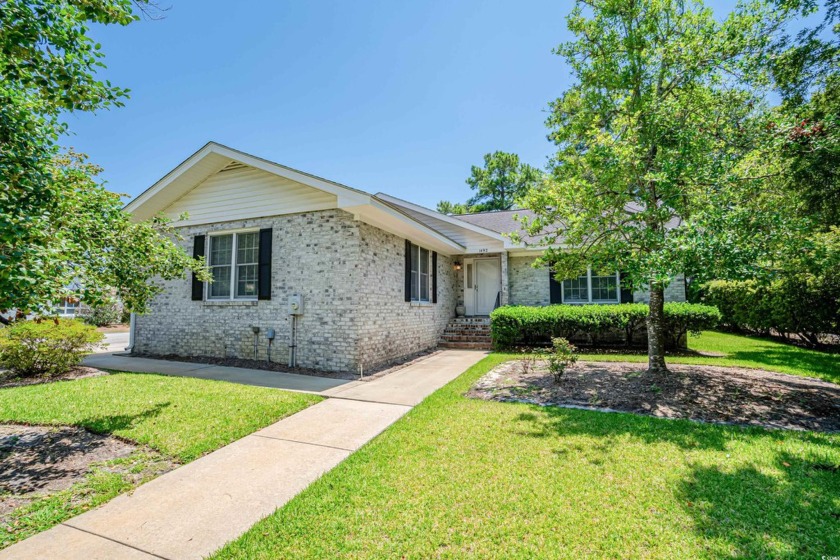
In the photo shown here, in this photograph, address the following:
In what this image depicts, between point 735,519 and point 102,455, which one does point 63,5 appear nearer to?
point 102,455

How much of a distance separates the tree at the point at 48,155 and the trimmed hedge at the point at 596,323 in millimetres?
8828

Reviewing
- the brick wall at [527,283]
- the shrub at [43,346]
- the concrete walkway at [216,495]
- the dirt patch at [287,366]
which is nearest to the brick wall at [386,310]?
the dirt patch at [287,366]

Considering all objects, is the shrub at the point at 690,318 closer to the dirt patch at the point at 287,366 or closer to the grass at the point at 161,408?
the dirt patch at the point at 287,366

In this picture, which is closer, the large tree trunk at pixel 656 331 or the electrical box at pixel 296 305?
the large tree trunk at pixel 656 331

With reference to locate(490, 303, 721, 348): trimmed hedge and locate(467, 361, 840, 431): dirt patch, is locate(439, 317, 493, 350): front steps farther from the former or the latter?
locate(467, 361, 840, 431): dirt patch

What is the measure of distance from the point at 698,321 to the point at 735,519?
8.74 metres

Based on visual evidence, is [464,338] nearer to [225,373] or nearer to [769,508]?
[225,373]

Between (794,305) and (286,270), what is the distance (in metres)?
14.3

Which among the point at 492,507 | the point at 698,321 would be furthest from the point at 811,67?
the point at 492,507

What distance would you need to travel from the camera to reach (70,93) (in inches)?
147

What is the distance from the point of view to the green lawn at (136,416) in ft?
9.47

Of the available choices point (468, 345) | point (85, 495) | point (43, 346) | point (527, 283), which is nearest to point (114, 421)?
point (85, 495)

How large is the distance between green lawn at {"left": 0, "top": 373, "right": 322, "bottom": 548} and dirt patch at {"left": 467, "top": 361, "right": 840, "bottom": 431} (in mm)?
3402

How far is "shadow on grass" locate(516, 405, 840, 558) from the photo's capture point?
2.35 metres
